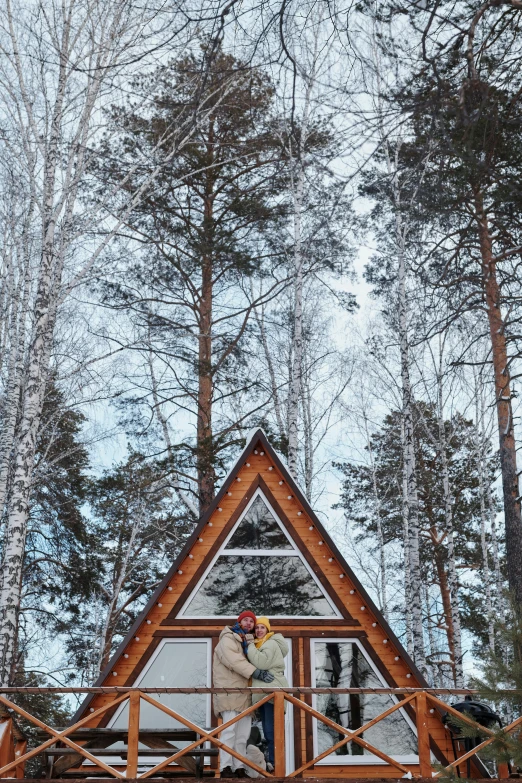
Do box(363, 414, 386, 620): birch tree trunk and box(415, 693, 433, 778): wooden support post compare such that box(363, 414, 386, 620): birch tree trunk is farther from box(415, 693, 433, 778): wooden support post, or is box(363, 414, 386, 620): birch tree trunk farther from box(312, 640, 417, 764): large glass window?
box(415, 693, 433, 778): wooden support post

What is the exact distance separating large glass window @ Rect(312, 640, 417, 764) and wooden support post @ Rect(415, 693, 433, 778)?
139 cm

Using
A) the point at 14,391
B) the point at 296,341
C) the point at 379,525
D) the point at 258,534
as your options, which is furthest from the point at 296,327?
the point at 379,525

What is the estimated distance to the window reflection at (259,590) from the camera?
966 cm

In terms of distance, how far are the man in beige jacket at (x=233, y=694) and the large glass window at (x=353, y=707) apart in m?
1.64

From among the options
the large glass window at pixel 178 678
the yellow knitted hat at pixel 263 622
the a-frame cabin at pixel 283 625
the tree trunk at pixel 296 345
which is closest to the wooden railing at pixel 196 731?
the yellow knitted hat at pixel 263 622

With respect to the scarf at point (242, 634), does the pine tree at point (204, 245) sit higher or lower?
higher

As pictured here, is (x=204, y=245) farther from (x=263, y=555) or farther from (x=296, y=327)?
(x=263, y=555)

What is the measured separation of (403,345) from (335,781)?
903 cm

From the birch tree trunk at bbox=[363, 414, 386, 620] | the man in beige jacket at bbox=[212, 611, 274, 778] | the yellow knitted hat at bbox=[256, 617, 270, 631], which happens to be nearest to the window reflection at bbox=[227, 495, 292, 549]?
the yellow knitted hat at bbox=[256, 617, 270, 631]

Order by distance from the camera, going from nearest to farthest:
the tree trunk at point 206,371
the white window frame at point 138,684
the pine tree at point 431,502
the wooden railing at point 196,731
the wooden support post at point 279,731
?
1. the wooden railing at point 196,731
2. the wooden support post at point 279,731
3. the white window frame at point 138,684
4. the tree trunk at point 206,371
5. the pine tree at point 431,502

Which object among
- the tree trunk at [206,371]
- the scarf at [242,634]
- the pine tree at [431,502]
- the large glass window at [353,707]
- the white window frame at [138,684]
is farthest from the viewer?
the pine tree at [431,502]

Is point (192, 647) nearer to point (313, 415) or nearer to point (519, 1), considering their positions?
point (519, 1)

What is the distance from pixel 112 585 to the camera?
842 inches

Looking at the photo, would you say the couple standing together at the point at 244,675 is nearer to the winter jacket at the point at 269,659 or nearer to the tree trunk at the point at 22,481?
the winter jacket at the point at 269,659
